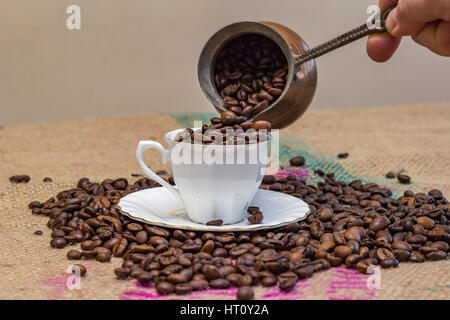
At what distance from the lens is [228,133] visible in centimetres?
129

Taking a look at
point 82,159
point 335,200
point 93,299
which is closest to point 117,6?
point 82,159

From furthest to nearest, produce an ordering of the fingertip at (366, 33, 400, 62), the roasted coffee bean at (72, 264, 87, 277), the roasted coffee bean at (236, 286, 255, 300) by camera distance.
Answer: the fingertip at (366, 33, 400, 62)
the roasted coffee bean at (72, 264, 87, 277)
the roasted coffee bean at (236, 286, 255, 300)

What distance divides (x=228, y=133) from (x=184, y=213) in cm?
25

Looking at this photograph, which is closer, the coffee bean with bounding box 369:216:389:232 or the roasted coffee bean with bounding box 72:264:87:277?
the roasted coffee bean with bounding box 72:264:87:277

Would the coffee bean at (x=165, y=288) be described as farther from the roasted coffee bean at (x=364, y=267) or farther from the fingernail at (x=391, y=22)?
the fingernail at (x=391, y=22)

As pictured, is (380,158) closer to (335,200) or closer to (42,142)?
(335,200)

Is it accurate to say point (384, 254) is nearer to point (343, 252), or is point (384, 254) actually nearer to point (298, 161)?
point (343, 252)

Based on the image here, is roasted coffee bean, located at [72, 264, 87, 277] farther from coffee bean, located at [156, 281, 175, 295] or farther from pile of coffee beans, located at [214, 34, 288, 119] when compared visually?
pile of coffee beans, located at [214, 34, 288, 119]

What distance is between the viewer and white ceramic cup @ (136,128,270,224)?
4.13ft

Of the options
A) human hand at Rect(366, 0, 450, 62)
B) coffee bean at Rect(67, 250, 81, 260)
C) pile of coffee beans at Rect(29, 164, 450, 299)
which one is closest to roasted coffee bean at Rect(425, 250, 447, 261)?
pile of coffee beans at Rect(29, 164, 450, 299)

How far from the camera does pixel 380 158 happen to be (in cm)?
211

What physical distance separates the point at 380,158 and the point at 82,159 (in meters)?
1.07

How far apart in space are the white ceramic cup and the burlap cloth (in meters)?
0.25

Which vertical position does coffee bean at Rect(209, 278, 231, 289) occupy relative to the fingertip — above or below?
below
